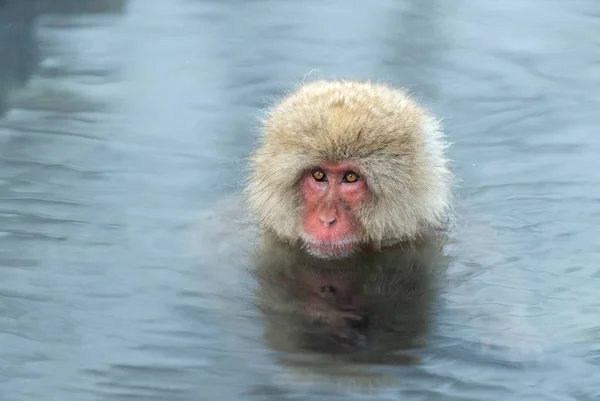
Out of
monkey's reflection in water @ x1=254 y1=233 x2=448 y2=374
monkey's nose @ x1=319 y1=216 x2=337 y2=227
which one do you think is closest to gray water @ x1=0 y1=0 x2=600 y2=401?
monkey's reflection in water @ x1=254 y1=233 x2=448 y2=374

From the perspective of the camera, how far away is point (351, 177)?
4.65 m

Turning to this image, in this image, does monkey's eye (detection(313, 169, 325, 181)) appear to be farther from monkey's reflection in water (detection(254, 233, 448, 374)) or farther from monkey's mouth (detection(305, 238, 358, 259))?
monkey's reflection in water (detection(254, 233, 448, 374))

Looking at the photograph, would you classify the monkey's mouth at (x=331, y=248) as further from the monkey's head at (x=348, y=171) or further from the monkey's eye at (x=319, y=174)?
the monkey's eye at (x=319, y=174)

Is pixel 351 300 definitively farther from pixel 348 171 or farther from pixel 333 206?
pixel 348 171

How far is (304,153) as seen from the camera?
15.2 feet

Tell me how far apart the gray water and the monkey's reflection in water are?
3.5 inches

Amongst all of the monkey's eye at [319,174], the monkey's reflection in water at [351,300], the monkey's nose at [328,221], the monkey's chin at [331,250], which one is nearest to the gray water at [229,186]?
the monkey's reflection in water at [351,300]

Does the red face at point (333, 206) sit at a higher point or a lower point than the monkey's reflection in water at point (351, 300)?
higher

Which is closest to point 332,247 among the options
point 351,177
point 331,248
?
point 331,248

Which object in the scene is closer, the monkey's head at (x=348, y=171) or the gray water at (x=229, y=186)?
the gray water at (x=229, y=186)

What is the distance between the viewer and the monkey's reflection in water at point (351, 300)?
439cm

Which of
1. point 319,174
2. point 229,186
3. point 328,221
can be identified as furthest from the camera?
point 229,186

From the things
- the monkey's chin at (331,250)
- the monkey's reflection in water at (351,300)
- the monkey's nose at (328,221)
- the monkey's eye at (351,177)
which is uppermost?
the monkey's eye at (351,177)

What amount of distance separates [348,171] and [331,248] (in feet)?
1.10
